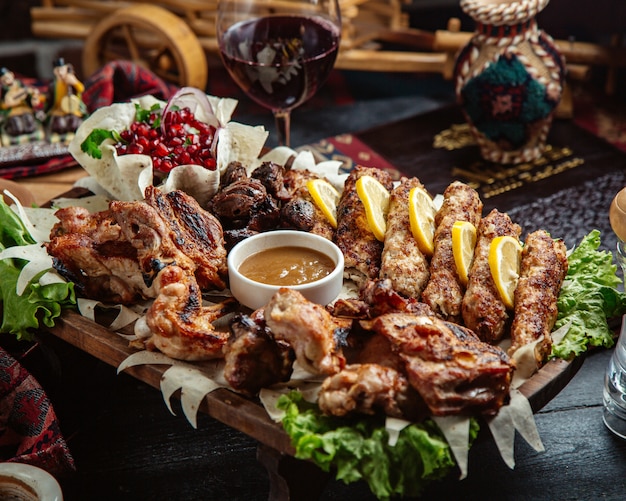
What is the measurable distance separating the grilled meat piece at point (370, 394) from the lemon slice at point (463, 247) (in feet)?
2.44

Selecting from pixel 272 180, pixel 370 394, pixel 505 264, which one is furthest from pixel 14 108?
→ pixel 370 394

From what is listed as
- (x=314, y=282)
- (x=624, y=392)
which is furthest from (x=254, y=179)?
(x=624, y=392)

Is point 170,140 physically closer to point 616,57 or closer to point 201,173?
point 201,173

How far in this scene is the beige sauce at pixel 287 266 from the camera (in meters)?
3.35

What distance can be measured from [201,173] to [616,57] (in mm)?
3894

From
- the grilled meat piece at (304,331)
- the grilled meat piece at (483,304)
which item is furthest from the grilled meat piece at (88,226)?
the grilled meat piece at (483,304)

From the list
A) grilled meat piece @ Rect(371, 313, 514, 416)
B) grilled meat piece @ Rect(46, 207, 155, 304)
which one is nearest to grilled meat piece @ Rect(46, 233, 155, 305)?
grilled meat piece @ Rect(46, 207, 155, 304)

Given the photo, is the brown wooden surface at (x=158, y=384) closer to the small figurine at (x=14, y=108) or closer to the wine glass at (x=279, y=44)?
the wine glass at (x=279, y=44)

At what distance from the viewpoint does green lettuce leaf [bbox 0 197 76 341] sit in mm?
3418

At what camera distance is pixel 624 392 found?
11.7 feet

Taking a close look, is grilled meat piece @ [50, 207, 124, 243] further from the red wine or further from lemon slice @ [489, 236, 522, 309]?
lemon slice @ [489, 236, 522, 309]

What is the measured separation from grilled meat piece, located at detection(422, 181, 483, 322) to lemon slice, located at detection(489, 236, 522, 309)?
17cm

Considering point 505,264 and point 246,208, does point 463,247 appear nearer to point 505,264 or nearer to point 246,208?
point 505,264

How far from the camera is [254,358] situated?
2.91 metres
